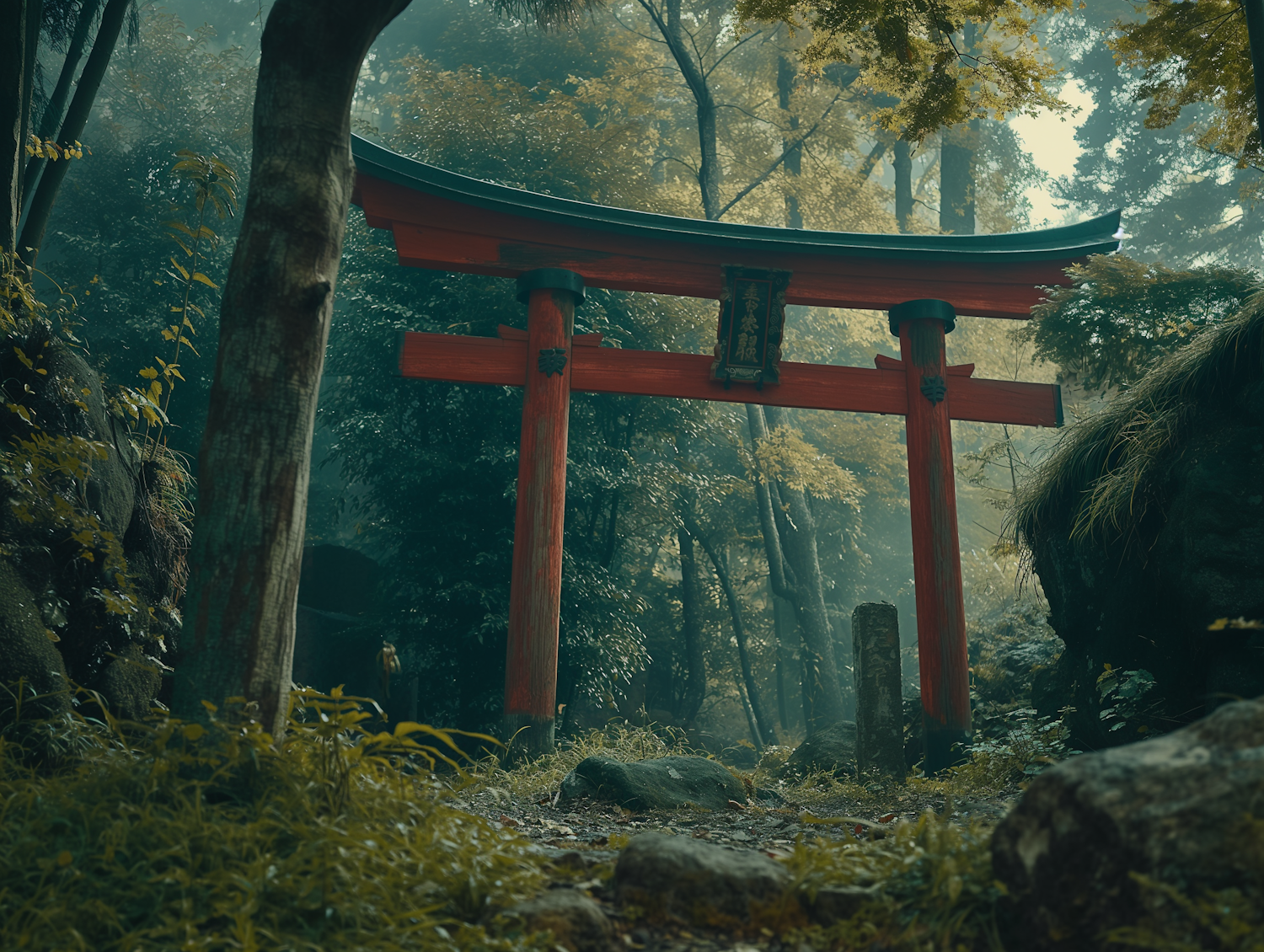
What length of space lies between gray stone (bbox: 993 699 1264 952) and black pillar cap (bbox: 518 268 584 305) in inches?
242

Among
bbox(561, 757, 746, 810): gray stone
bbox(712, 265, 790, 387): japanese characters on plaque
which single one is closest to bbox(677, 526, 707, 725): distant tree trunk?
bbox(712, 265, 790, 387): japanese characters on plaque

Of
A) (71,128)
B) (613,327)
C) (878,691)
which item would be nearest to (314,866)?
(71,128)

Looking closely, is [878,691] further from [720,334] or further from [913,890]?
[913,890]

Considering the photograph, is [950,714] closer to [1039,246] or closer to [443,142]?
[1039,246]

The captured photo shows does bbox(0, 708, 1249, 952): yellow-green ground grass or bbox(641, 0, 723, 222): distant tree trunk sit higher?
bbox(641, 0, 723, 222): distant tree trunk

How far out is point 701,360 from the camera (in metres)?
7.84

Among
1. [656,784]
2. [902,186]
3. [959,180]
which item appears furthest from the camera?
[902,186]

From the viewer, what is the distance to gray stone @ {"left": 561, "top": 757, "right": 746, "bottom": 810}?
509 cm

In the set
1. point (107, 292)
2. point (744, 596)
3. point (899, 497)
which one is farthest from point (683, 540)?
point (107, 292)

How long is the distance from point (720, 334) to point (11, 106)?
17.5ft

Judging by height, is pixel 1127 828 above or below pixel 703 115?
below

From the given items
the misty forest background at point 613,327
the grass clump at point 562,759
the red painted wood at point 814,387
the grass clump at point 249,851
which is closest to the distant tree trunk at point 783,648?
the misty forest background at point 613,327

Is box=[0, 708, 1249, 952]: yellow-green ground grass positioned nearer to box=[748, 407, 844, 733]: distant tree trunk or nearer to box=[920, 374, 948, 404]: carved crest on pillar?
box=[920, 374, 948, 404]: carved crest on pillar

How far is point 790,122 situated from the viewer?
1677cm
